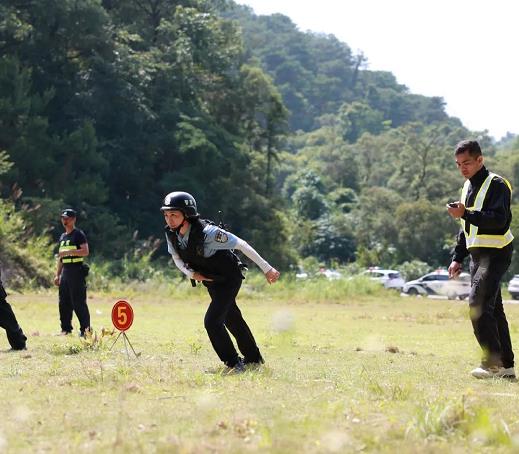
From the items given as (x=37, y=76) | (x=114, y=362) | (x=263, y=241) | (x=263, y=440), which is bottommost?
(x=263, y=241)

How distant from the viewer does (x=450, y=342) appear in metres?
18.3

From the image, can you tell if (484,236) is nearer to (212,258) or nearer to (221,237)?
(221,237)

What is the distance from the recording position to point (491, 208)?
9.84 m

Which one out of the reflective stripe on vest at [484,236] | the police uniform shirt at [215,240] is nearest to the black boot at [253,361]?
the police uniform shirt at [215,240]

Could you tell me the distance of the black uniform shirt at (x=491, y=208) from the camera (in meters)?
9.72

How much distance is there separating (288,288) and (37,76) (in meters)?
24.7

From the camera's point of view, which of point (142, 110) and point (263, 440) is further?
point (142, 110)

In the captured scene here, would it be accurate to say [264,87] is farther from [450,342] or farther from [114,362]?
[114,362]

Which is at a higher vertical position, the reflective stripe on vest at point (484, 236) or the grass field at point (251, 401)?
the reflective stripe on vest at point (484, 236)

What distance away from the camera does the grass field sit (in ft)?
20.4

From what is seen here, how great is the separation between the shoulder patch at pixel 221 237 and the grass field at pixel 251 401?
1002 millimetres

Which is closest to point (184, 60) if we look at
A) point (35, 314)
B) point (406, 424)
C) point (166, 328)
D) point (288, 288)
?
point (288, 288)

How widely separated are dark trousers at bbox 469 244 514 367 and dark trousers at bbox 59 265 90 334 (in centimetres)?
669

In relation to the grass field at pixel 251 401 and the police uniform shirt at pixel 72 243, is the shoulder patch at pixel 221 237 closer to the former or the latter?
the grass field at pixel 251 401
